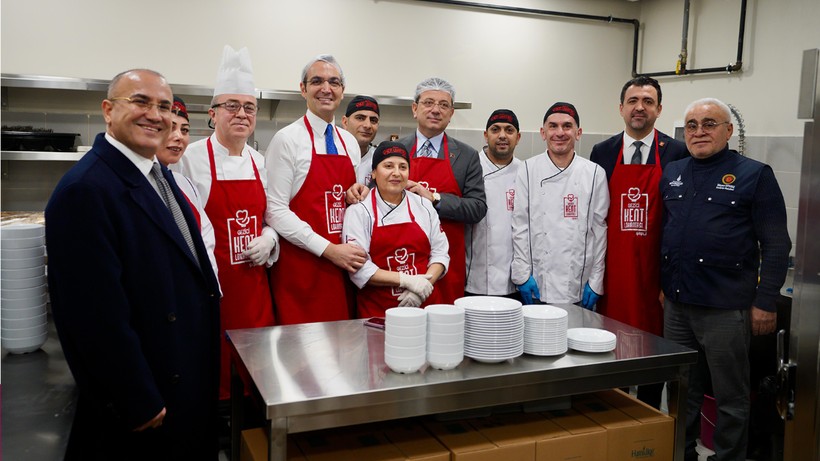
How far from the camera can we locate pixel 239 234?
106 inches

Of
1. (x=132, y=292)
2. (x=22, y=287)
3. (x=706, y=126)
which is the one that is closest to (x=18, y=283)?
(x=22, y=287)

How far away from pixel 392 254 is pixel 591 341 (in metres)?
1.06

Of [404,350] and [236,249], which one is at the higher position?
[236,249]

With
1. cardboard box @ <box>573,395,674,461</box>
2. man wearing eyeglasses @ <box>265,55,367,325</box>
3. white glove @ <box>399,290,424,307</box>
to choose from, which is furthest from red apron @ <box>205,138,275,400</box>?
cardboard box @ <box>573,395,674,461</box>

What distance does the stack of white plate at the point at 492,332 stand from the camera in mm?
1850

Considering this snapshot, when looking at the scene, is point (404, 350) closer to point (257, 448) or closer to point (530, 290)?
point (257, 448)

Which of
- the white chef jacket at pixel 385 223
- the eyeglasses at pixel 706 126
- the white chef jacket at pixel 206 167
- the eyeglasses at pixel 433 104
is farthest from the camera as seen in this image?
the eyeglasses at pixel 433 104

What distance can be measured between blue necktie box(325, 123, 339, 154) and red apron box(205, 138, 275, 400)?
37cm

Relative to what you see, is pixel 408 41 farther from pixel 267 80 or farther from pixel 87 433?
pixel 87 433

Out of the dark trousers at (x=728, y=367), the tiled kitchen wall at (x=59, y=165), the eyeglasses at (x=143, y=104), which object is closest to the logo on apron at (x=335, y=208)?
the eyeglasses at (x=143, y=104)

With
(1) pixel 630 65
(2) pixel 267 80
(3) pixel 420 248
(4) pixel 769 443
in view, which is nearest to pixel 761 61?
(1) pixel 630 65

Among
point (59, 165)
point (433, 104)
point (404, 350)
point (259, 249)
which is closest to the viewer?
point (404, 350)

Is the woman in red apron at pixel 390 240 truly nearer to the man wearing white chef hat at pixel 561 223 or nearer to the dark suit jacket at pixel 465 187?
the dark suit jacket at pixel 465 187

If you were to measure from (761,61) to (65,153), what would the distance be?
4898 millimetres
